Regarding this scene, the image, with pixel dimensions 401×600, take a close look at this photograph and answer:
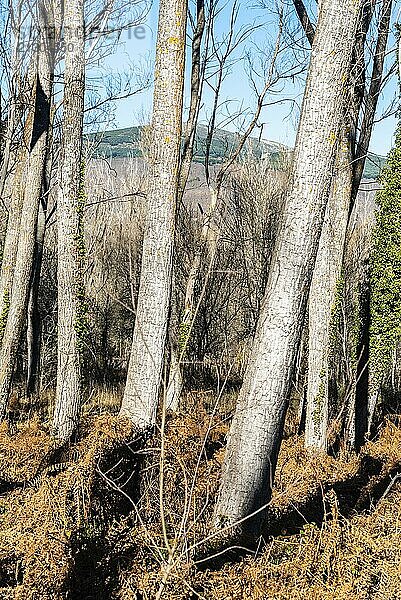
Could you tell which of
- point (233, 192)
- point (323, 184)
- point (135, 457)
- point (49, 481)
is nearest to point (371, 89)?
point (323, 184)

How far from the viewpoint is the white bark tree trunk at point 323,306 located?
886 cm

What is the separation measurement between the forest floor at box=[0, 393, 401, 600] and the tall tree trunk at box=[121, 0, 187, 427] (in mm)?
1123

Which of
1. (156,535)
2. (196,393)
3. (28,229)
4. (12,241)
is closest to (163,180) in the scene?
(28,229)

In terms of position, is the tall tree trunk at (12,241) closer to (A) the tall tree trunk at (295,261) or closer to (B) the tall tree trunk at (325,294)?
(B) the tall tree trunk at (325,294)

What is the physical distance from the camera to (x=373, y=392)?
33.5 feet

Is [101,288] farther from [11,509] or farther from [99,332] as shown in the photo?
[11,509]

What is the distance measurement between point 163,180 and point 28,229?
9.34 ft

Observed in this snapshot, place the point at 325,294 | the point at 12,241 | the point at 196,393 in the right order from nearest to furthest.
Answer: the point at 325,294
the point at 12,241
the point at 196,393

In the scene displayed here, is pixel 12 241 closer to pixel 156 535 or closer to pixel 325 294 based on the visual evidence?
pixel 325 294

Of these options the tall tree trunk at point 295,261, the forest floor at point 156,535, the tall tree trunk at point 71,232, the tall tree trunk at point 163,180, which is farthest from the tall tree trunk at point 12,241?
the tall tree trunk at point 295,261

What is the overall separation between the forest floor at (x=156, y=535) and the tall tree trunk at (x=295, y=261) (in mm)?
292

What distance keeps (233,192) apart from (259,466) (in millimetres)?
14004

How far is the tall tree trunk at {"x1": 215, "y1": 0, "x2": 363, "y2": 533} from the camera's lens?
4938 mm

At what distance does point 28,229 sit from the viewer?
866cm
